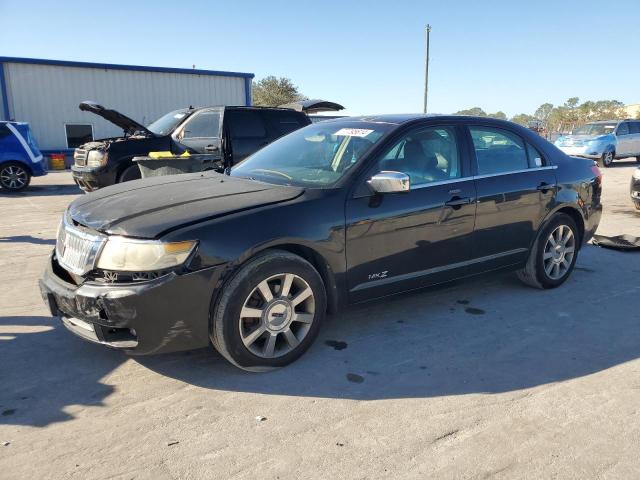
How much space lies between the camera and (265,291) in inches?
126

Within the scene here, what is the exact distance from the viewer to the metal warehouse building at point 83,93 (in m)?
21.5

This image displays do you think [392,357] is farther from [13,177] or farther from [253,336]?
[13,177]

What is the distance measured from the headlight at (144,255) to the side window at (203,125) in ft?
21.0

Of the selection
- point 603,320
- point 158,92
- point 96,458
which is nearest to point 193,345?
point 96,458

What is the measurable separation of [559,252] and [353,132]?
7.86 feet

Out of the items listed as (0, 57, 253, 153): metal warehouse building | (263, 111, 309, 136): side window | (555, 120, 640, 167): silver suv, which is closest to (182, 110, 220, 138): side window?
(263, 111, 309, 136): side window

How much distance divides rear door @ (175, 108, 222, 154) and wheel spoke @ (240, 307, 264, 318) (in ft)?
20.2

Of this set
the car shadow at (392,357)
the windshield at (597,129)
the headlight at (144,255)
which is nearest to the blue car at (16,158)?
the car shadow at (392,357)

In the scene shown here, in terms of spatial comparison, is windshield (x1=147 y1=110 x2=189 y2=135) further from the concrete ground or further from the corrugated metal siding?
the corrugated metal siding

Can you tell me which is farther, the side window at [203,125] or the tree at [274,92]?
the tree at [274,92]

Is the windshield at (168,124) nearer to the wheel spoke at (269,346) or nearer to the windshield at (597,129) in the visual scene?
the wheel spoke at (269,346)

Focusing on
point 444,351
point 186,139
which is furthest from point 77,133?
point 444,351

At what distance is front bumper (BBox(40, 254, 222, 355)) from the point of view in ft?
9.36

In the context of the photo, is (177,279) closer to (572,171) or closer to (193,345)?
(193,345)
